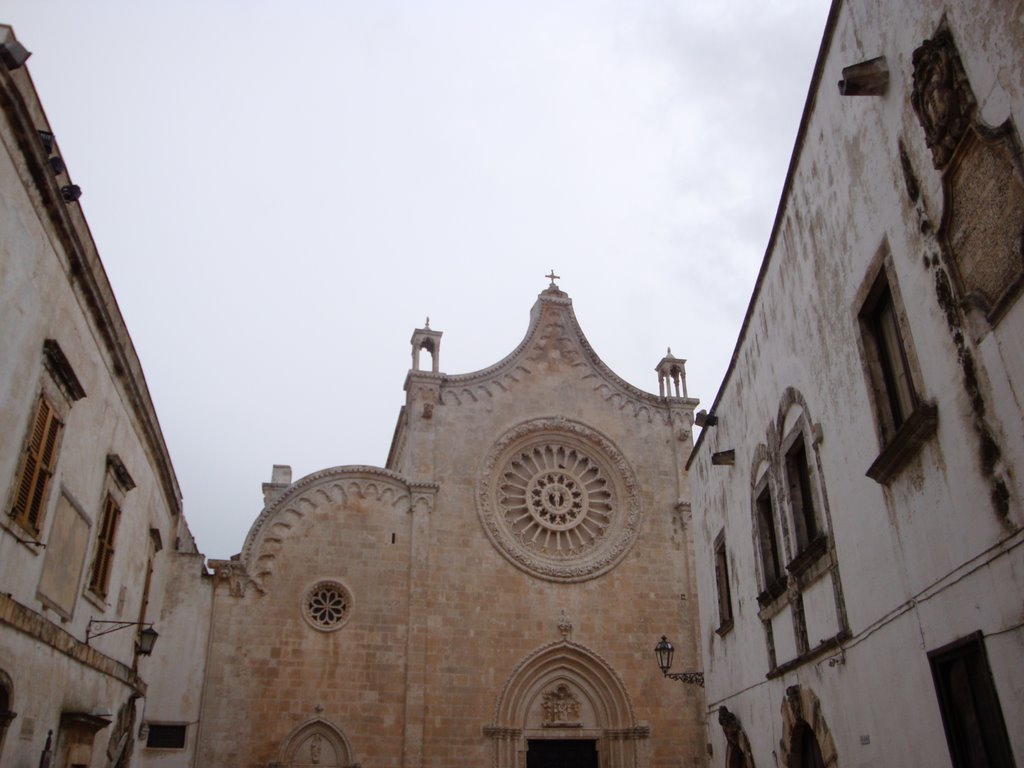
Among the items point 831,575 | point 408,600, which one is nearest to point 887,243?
point 831,575

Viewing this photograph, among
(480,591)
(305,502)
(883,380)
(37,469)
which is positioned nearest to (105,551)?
(37,469)

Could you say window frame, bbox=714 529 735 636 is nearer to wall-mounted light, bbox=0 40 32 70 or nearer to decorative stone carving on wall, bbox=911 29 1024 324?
decorative stone carving on wall, bbox=911 29 1024 324

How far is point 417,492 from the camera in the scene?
20.6m

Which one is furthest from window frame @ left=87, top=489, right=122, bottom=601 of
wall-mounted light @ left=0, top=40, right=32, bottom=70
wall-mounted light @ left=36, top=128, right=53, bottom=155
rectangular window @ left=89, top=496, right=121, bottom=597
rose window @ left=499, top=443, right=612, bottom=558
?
rose window @ left=499, top=443, right=612, bottom=558

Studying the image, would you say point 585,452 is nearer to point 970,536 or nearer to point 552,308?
point 552,308

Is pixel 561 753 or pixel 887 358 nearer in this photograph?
pixel 887 358

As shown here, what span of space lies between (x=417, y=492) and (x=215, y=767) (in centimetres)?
736

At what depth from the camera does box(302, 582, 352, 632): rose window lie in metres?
18.8

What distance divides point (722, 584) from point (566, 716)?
915cm

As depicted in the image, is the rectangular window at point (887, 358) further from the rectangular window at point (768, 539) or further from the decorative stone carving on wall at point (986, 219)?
the rectangular window at point (768, 539)

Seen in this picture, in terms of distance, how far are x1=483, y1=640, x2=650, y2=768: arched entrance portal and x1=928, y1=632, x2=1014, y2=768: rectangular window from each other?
15.1 meters

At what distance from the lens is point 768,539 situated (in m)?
10.1

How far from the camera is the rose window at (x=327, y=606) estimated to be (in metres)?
18.8

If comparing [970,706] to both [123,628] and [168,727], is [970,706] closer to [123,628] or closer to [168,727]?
[123,628]
